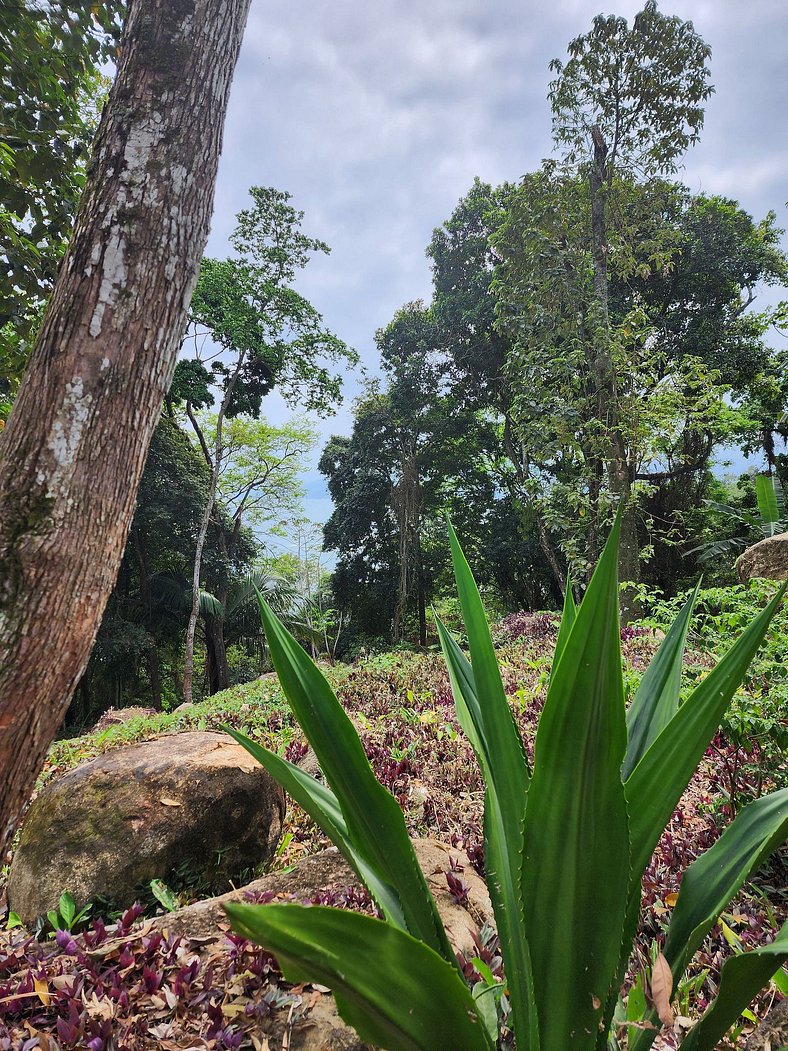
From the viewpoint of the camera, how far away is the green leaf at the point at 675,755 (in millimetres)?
710

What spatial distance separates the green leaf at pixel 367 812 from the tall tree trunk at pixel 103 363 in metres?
0.75

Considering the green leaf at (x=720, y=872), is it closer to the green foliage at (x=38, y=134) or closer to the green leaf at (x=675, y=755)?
the green leaf at (x=675, y=755)

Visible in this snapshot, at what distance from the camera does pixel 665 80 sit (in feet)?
23.0

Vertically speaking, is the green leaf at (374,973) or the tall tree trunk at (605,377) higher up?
the tall tree trunk at (605,377)

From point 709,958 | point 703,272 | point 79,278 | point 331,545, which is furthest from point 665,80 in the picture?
point 331,545

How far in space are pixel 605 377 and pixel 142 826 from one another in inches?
282

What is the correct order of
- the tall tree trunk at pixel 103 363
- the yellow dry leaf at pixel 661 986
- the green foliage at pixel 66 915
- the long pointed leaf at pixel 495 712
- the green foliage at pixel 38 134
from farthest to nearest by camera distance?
the green foliage at pixel 38 134 < the green foliage at pixel 66 915 < the tall tree trunk at pixel 103 363 < the long pointed leaf at pixel 495 712 < the yellow dry leaf at pixel 661 986

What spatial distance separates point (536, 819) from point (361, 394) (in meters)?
14.8

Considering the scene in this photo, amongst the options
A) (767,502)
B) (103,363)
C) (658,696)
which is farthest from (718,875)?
(767,502)

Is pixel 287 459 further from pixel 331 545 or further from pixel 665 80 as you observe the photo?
pixel 665 80

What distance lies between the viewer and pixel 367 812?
28.6 inches

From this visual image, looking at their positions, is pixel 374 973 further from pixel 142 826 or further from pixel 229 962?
pixel 142 826

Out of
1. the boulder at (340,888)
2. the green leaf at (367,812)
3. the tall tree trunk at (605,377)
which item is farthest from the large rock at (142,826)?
the tall tree trunk at (605,377)

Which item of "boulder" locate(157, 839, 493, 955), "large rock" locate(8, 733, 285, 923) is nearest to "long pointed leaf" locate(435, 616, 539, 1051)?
"boulder" locate(157, 839, 493, 955)
